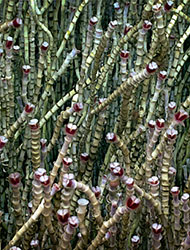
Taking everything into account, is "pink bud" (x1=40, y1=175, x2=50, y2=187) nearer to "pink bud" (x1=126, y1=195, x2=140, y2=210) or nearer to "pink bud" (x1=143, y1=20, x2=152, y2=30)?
"pink bud" (x1=126, y1=195, x2=140, y2=210)

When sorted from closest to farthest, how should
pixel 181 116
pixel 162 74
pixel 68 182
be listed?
pixel 68 182
pixel 181 116
pixel 162 74

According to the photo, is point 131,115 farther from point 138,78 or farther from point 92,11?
point 92,11

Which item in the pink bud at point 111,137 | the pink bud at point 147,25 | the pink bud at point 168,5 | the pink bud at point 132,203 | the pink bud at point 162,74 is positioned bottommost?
the pink bud at point 132,203

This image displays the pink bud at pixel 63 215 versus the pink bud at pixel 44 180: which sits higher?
the pink bud at pixel 44 180

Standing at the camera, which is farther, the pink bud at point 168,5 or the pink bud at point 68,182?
the pink bud at point 168,5

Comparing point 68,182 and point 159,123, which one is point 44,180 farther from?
point 159,123

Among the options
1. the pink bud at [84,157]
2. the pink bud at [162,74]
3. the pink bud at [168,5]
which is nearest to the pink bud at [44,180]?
the pink bud at [84,157]

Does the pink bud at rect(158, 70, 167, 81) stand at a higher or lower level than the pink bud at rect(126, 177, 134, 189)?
higher

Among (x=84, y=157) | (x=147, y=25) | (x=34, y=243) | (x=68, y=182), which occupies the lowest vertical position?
(x=34, y=243)

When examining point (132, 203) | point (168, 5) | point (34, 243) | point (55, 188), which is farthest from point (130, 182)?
point (168, 5)

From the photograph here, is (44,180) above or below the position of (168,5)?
below

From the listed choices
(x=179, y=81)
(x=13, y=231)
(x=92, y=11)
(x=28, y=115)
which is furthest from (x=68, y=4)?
(x=13, y=231)

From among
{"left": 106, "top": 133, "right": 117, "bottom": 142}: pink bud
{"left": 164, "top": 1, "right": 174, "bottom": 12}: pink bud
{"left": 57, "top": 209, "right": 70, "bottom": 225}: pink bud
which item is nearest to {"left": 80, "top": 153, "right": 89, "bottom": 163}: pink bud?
{"left": 106, "top": 133, "right": 117, "bottom": 142}: pink bud

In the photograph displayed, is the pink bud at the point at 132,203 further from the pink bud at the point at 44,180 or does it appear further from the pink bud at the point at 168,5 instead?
the pink bud at the point at 168,5
